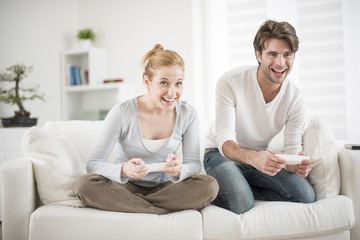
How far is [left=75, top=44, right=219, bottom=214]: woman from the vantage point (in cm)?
153

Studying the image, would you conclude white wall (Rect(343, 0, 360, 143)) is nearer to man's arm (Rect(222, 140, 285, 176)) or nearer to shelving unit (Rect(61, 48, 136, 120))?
man's arm (Rect(222, 140, 285, 176))

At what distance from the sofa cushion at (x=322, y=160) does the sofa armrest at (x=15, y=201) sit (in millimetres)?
1310

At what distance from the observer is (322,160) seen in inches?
69.3

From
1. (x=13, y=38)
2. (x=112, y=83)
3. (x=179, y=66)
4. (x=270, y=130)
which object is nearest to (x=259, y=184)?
(x=270, y=130)

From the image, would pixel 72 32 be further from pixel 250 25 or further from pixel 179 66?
pixel 179 66

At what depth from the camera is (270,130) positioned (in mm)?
1853

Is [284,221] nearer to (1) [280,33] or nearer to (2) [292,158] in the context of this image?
(2) [292,158]

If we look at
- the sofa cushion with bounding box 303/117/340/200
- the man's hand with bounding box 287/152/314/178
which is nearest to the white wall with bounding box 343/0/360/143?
the sofa cushion with bounding box 303/117/340/200

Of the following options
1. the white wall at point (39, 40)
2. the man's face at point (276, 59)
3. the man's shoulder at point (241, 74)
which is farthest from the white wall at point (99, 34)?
the man's face at point (276, 59)

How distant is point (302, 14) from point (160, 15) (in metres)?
1.44

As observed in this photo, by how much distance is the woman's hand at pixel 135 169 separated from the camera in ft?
4.75

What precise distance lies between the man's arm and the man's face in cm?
38

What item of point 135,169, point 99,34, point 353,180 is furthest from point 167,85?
point 99,34

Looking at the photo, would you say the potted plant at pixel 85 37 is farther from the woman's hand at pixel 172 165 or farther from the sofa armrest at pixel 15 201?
the woman's hand at pixel 172 165
